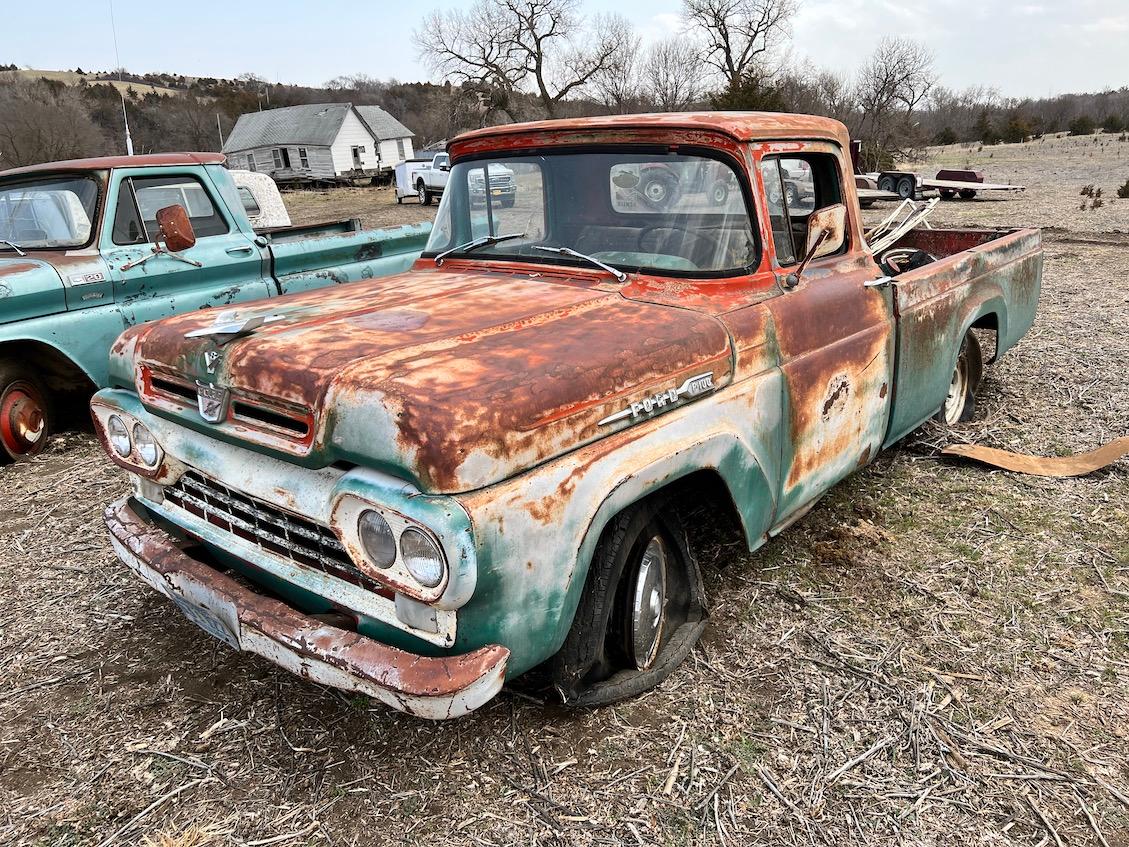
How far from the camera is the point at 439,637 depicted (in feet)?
6.68

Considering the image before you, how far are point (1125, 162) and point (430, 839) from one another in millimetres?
30962

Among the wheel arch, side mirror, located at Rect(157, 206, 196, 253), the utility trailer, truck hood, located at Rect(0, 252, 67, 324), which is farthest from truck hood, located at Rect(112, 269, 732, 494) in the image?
the utility trailer

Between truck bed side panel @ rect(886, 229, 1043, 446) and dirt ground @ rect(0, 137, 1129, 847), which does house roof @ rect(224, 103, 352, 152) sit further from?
dirt ground @ rect(0, 137, 1129, 847)

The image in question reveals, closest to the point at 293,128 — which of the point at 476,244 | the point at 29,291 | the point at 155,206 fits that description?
the point at 155,206

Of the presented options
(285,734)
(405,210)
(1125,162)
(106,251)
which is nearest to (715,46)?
(1125,162)

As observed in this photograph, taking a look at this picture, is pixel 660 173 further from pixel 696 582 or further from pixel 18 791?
pixel 18 791

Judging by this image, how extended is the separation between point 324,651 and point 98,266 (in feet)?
13.9

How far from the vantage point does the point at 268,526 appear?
2.38 metres

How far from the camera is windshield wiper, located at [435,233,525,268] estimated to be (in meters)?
3.44

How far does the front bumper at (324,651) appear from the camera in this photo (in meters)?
1.98

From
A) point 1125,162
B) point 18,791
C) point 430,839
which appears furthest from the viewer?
point 1125,162

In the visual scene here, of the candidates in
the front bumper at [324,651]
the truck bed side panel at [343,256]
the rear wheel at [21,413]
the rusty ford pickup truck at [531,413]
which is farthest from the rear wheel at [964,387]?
the rear wheel at [21,413]

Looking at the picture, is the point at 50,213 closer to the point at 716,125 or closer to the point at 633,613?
the point at 716,125

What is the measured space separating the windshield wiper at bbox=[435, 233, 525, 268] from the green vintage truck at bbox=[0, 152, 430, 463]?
221 cm
